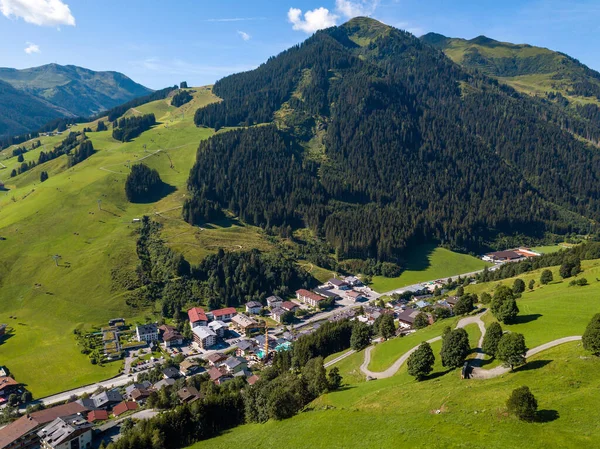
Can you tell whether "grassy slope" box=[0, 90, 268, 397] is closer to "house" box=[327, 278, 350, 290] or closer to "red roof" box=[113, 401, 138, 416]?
"red roof" box=[113, 401, 138, 416]

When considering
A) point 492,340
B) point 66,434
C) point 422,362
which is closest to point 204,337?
point 66,434

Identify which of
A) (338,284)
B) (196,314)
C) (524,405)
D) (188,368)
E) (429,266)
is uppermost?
(524,405)

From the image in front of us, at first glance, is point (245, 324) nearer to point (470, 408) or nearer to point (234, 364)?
point (234, 364)

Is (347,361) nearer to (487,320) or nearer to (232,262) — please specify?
(487,320)

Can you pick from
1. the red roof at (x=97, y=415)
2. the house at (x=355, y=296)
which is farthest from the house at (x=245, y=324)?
the red roof at (x=97, y=415)

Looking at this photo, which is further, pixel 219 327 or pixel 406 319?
pixel 219 327

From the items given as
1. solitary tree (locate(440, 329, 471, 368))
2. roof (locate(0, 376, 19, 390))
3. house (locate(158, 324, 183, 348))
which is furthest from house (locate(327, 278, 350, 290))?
roof (locate(0, 376, 19, 390))
